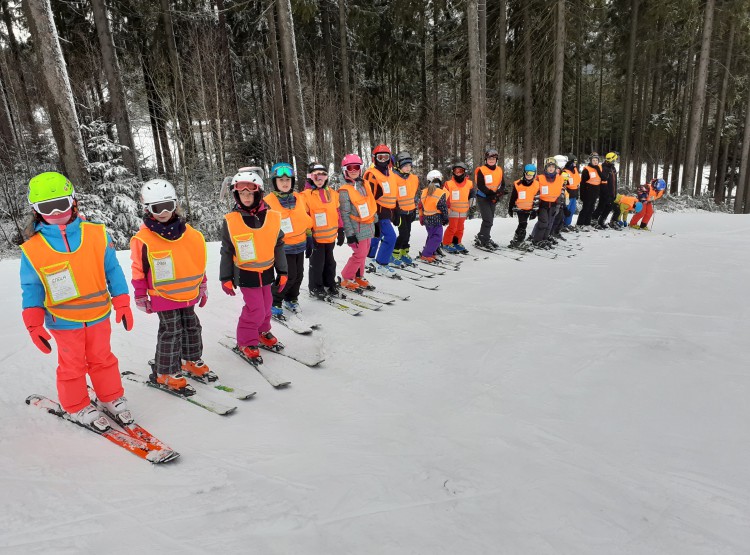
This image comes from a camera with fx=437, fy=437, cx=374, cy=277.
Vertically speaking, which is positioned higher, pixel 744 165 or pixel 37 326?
pixel 37 326

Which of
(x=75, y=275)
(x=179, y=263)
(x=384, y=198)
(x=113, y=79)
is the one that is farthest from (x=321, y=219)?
(x=113, y=79)

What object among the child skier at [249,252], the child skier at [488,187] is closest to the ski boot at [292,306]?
the child skier at [249,252]

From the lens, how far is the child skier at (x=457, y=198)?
8.19 metres

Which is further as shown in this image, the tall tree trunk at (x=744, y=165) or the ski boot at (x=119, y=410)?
the tall tree trunk at (x=744, y=165)

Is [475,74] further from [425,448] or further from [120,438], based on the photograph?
[120,438]

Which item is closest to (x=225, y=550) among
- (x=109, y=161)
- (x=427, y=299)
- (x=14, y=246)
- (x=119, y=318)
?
(x=119, y=318)

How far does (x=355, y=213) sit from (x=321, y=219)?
0.68 metres

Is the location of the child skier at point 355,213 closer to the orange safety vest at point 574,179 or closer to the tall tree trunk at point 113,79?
the orange safety vest at point 574,179

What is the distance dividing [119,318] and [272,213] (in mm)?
1622

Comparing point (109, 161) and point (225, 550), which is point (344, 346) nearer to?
point (225, 550)

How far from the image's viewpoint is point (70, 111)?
9.59m

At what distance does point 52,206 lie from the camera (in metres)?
2.80

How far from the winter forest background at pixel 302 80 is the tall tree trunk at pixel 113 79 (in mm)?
41

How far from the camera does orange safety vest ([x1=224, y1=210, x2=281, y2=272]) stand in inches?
160
